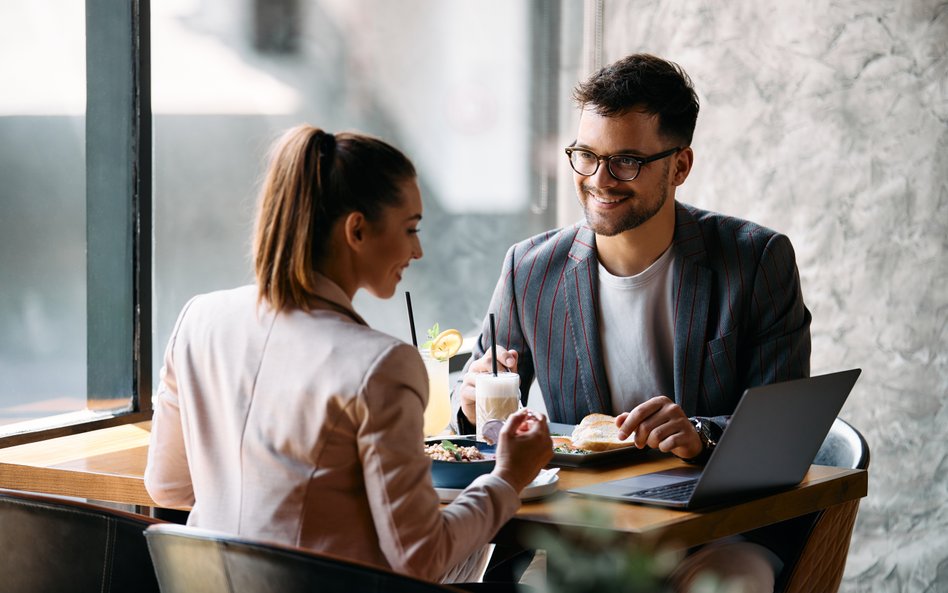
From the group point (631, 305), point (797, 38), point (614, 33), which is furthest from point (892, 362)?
point (614, 33)

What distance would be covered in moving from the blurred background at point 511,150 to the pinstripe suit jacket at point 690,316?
0.95 m

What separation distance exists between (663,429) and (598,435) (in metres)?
0.16

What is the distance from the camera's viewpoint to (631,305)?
227cm

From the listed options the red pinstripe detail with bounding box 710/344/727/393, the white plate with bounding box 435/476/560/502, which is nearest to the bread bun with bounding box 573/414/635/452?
the white plate with bounding box 435/476/560/502

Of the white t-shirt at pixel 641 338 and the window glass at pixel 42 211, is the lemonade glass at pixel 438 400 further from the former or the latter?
the window glass at pixel 42 211

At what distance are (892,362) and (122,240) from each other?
2.27 m

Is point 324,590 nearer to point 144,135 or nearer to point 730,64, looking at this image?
point 144,135

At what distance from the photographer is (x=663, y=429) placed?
1711 millimetres

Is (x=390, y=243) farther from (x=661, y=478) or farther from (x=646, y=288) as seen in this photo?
(x=646, y=288)

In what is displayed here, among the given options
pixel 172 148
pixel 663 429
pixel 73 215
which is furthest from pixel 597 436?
pixel 172 148

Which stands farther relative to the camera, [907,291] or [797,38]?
[797,38]

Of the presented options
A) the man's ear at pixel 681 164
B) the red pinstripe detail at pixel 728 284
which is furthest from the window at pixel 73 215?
the red pinstripe detail at pixel 728 284

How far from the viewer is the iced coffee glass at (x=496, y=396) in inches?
71.6

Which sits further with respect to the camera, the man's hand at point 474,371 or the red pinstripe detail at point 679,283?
the red pinstripe detail at point 679,283
